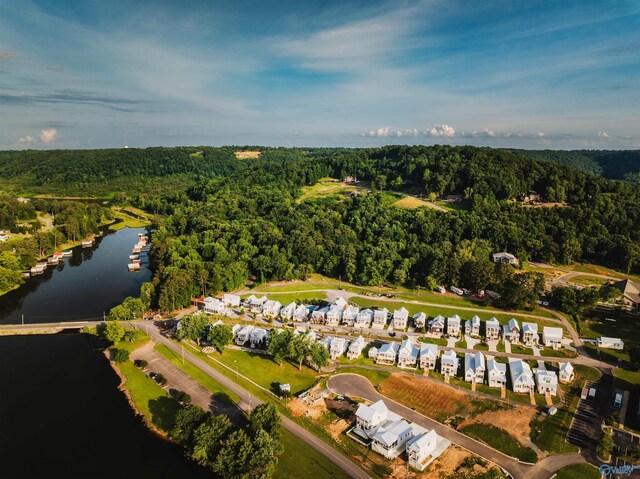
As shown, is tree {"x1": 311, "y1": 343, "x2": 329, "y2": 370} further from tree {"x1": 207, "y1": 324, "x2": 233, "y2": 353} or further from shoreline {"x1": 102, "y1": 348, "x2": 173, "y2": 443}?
shoreline {"x1": 102, "y1": 348, "x2": 173, "y2": 443}

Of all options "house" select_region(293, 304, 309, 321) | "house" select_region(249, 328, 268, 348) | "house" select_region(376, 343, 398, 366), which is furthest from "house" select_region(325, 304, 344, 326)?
"house" select_region(376, 343, 398, 366)

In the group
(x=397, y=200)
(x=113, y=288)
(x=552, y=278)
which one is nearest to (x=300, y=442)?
(x=113, y=288)

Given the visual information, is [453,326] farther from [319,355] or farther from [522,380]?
[319,355]

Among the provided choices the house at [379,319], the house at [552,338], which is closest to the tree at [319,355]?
the house at [379,319]

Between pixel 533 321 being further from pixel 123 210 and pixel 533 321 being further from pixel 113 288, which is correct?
pixel 123 210

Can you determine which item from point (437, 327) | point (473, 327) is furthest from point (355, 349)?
point (473, 327)
